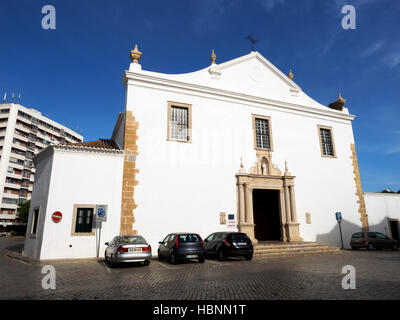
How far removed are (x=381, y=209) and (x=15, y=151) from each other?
62.5 metres

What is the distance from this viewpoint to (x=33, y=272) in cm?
973

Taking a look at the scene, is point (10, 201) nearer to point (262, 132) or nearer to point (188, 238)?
point (262, 132)

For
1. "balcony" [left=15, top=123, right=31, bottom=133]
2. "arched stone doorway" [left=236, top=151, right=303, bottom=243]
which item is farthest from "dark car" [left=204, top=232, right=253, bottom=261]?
"balcony" [left=15, top=123, right=31, bottom=133]

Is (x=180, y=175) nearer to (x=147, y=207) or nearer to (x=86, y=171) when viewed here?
(x=147, y=207)

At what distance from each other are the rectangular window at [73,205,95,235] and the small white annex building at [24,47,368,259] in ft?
0.44

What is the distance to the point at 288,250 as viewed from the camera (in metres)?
14.6

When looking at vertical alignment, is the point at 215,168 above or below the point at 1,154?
below

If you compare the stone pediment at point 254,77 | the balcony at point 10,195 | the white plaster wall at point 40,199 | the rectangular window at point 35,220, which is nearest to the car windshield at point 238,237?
the white plaster wall at point 40,199

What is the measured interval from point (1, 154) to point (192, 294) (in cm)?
6101

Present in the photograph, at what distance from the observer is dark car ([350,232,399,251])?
1744 centimetres

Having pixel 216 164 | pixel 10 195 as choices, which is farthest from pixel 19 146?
pixel 216 164

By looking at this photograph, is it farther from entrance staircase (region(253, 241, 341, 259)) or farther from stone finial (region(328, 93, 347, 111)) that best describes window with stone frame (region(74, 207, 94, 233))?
stone finial (region(328, 93, 347, 111))
